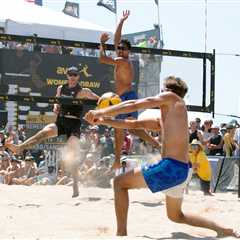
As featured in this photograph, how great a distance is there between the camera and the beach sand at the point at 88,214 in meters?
6.16

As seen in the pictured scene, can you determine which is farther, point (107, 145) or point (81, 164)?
point (107, 145)

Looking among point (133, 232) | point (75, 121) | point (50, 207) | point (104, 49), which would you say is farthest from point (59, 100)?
point (133, 232)

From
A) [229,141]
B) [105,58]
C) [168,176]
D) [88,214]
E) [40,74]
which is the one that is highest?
[105,58]

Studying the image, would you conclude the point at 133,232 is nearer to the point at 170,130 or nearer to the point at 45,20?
the point at 170,130

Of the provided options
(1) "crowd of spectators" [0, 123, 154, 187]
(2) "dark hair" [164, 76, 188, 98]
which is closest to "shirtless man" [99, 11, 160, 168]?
(2) "dark hair" [164, 76, 188, 98]

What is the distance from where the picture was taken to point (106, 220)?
7180mm

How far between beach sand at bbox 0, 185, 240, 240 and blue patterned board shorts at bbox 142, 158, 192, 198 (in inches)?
18.9

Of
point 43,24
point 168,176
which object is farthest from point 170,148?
point 43,24

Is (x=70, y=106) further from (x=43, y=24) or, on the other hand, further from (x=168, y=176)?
(x=43, y=24)

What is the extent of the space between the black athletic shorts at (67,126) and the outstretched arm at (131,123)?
264 cm

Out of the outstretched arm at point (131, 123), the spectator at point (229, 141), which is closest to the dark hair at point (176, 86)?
the outstretched arm at point (131, 123)

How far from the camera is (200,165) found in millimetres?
11242

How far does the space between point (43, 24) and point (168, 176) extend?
43.7 ft

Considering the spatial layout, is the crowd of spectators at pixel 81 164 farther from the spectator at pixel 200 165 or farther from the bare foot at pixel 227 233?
the bare foot at pixel 227 233
